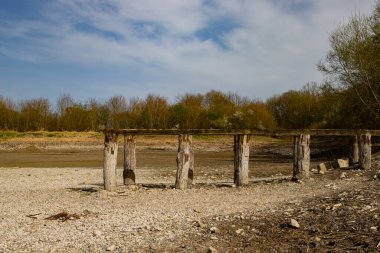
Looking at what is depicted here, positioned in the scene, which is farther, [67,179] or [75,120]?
[75,120]

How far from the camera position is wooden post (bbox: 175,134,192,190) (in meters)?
13.2

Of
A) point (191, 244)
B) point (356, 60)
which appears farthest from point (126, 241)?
Result: point (356, 60)

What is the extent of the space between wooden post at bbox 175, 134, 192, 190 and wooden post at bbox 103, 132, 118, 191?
1872mm

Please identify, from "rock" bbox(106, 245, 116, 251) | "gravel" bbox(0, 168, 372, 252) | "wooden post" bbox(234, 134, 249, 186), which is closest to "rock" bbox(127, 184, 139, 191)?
"gravel" bbox(0, 168, 372, 252)

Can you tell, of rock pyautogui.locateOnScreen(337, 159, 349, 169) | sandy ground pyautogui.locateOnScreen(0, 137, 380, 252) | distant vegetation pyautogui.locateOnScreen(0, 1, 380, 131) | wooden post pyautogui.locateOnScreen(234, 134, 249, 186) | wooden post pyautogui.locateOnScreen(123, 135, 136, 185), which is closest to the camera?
sandy ground pyautogui.locateOnScreen(0, 137, 380, 252)

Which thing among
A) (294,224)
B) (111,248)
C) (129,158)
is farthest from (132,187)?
(294,224)

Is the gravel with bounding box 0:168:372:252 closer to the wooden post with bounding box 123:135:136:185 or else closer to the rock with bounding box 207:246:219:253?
the wooden post with bounding box 123:135:136:185

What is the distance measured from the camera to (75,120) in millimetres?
56438

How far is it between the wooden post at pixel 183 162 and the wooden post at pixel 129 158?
1.49 m

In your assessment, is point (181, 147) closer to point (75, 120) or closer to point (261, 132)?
point (261, 132)

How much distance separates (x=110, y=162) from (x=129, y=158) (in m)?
0.86

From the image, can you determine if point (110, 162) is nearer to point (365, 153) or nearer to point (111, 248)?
point (111, 248)

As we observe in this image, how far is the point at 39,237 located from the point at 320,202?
5680 millimetres

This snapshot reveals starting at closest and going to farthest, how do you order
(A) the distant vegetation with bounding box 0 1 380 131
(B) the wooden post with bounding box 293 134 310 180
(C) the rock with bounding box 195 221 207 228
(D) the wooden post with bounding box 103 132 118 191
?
(C) the rock with bounding box 195 221 207 228 < (D) the wooden post with bounding box 103 132 118 191 < (B) the wooden post with bounding box 293 134 310 180 < (A) the distant vegetation with bounding box 0 1 380 131
